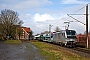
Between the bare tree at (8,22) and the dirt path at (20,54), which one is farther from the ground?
the bare tree at (8,22)

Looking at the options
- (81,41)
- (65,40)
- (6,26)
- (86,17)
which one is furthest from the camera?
(6,26)

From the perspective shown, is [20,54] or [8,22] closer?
[20,54]

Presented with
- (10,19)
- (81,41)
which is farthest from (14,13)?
(81,41)

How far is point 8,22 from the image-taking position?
83.8 meters

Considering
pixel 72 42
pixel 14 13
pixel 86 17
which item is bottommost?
pixel 72 42

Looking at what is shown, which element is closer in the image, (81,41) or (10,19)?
(81,41)

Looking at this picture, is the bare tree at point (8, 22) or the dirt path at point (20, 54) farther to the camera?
the bare tree at point (8, 22)

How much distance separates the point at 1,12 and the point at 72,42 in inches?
2030

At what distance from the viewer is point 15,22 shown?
86688 mm

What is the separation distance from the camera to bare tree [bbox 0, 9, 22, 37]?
274 feet

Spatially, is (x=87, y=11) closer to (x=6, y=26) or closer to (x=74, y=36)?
(x=74, y=36)

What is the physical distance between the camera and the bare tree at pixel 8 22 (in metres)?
83.5

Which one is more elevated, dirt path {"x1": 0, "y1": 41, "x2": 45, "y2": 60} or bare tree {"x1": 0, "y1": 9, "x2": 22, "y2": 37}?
bare tree {"x1": 0, "y1": 9, "x2": 22, "y2": 37}

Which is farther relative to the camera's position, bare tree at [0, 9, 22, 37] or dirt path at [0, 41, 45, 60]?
bare tree at [0, 9, 22, 37]
